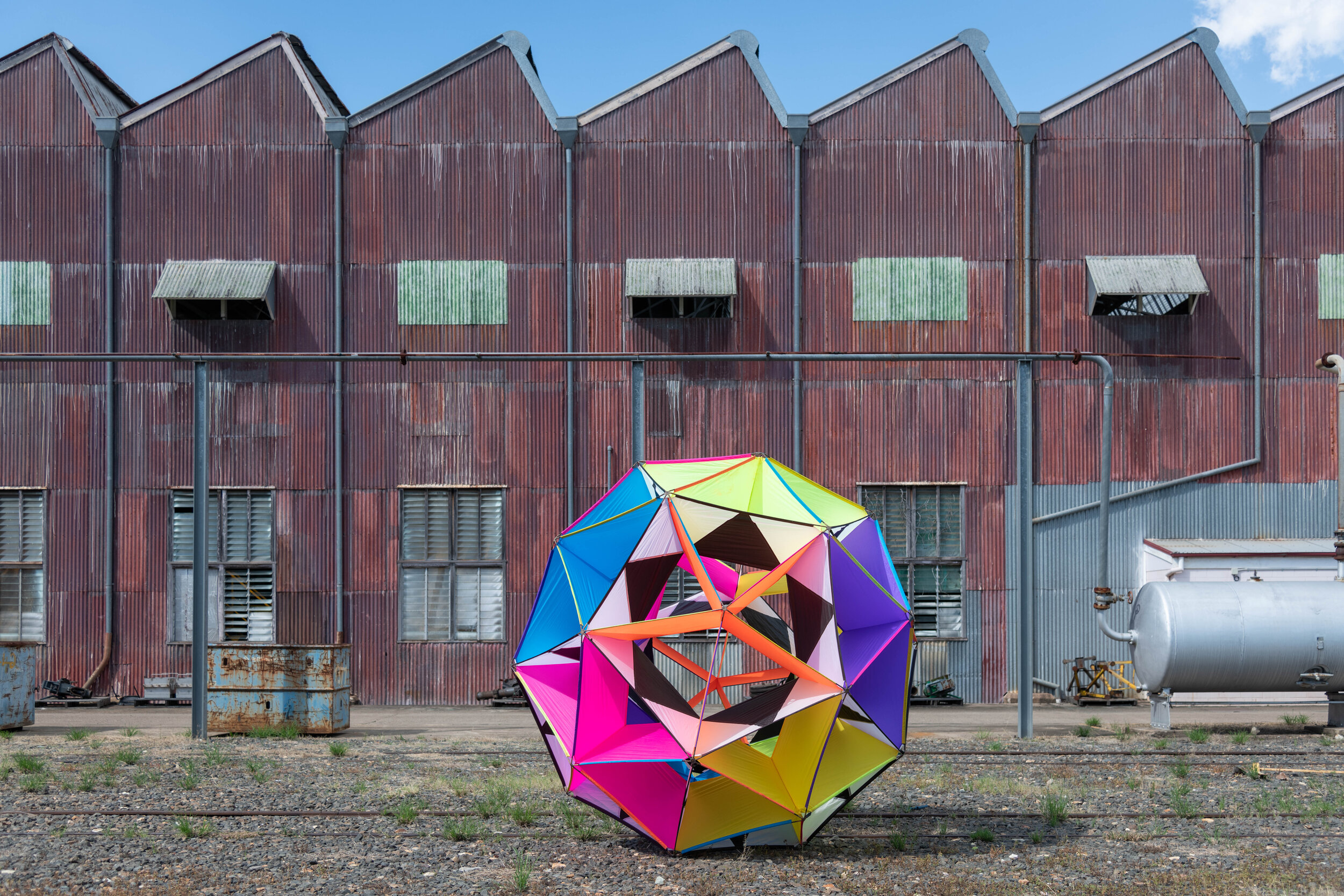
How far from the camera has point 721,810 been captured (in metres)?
9.59

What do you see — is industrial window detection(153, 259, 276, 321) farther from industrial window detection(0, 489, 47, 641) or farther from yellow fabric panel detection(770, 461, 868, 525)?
yellow fabric panel detection(770, 461, 868, 525)

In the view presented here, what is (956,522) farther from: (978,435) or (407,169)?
(407,169)

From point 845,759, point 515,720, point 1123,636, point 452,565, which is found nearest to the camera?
point 845,759

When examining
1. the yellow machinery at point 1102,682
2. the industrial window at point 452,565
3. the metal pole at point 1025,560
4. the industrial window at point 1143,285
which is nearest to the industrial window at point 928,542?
the yellow machinery at point 1102,682

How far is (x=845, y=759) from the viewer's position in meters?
9.74

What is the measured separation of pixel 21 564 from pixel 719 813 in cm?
1962

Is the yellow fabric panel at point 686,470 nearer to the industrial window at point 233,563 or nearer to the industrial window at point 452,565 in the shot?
the industrial window at point 452,565

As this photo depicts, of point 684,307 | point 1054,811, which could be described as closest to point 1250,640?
point 1054,811

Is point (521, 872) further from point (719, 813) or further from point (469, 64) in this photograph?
point (469, 64)

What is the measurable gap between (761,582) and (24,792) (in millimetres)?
9210

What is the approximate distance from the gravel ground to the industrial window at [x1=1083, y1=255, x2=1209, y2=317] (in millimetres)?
10634

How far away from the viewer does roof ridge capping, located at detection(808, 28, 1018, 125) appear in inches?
915

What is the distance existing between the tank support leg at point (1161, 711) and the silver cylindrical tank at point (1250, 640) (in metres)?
0.25

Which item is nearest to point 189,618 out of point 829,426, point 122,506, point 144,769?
point 122,506
